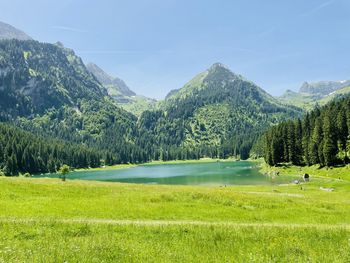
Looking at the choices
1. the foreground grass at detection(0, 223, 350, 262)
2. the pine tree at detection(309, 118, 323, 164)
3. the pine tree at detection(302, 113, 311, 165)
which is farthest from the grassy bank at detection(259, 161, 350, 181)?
the foreground grass at detection(0, 223, 350, 262)

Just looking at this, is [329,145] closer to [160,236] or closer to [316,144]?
[316,144]

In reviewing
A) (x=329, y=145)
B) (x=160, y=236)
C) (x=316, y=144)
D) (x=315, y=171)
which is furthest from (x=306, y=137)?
(x=160, y=236)

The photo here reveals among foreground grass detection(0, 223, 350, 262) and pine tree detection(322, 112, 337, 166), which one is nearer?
foreground grass detection(0, 223, 350, 262)

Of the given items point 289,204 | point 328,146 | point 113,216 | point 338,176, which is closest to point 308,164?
point 328,146

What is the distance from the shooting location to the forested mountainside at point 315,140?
12631cm

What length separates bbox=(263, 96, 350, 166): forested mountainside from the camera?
126m

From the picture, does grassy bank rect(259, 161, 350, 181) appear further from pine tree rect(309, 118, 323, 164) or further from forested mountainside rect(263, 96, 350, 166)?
forested mountainside rect(263, 96, 350, 166)

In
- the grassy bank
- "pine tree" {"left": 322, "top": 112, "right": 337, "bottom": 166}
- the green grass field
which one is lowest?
the grassy bank

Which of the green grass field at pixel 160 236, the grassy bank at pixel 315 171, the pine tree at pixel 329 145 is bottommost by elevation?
the grassy bank at pixel 315 171

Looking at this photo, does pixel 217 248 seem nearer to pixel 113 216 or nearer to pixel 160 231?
pixel 160 231

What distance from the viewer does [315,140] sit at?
135250mm

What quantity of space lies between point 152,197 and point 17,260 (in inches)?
1232

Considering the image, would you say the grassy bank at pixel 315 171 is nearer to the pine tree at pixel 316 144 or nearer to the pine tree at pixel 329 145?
the pine tree at pixel 316 144

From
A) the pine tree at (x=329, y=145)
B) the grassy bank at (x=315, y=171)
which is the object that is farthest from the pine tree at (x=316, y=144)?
the pine tree at (x=329, y=145)
